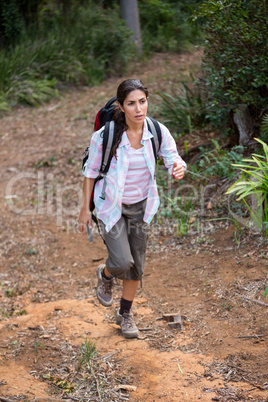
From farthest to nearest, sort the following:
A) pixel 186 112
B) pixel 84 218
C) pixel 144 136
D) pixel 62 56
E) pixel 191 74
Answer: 1. pixel 62 56
2. pixel 191 74
3. pixel 186 112
4. pixel 84 218
5. pixel 144 136

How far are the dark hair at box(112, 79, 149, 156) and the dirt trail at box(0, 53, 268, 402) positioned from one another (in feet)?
5.47

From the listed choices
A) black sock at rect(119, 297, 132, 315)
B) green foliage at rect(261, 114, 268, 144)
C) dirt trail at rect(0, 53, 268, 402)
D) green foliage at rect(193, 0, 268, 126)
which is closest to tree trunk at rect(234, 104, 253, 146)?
green foliage at rect(193, 0, 268, 126)

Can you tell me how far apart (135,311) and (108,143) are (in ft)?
6.12

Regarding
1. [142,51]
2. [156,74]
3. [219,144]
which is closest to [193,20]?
[219,144]

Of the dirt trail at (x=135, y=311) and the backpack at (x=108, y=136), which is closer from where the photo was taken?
the dirt trail at (x=135, y=311)

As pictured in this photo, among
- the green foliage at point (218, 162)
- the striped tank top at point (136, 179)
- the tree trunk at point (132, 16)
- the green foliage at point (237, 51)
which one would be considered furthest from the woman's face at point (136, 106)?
the tree trunk at point (132, 16)

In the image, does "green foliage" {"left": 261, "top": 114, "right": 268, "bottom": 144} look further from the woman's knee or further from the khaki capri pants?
the woman's knee

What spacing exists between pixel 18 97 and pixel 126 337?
8.07 meters

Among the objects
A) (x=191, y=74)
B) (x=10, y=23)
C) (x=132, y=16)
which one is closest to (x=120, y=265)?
(x=191, y=74)

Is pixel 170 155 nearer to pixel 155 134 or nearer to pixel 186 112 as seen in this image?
pixel 155 134

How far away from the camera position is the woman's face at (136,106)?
11.5ft

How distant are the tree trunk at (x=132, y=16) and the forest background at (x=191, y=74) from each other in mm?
62

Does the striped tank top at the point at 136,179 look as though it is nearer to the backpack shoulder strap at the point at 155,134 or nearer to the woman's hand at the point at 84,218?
the backpack shoulder strap at the point at 155,134

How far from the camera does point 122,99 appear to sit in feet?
11.6
